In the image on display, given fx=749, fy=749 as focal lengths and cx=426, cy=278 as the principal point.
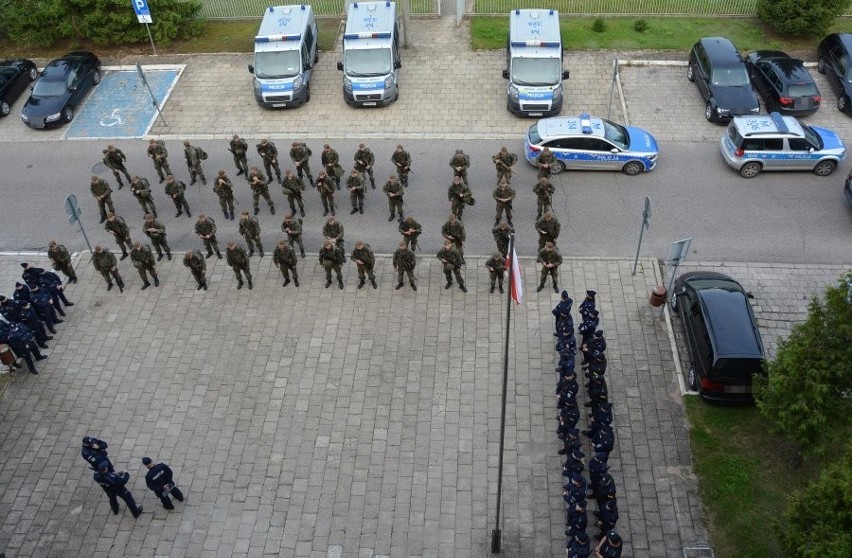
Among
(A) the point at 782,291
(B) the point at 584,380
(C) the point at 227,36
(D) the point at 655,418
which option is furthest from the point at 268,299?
(C) the point at 227,36

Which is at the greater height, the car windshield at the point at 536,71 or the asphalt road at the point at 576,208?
the car windshield at the point at 536,71

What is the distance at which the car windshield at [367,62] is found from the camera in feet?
73.1

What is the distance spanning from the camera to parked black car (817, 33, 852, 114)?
21.1m

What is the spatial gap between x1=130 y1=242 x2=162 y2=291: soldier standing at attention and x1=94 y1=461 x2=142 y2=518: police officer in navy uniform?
17.8ft

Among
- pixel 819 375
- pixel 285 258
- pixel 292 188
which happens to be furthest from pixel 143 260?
pixel 819 375

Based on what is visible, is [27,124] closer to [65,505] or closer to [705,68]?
[65,505]

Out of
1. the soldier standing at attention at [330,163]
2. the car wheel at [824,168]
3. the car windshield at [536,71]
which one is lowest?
the car wheel at [824,168]

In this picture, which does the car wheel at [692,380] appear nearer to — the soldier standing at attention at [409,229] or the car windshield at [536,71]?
the soldier standing at attention at [409,229]

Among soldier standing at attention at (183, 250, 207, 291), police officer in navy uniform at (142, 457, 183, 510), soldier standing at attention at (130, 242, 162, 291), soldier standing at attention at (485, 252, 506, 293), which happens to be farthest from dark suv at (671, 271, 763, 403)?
soldier standing at attention at (130, 242, 162, 291)

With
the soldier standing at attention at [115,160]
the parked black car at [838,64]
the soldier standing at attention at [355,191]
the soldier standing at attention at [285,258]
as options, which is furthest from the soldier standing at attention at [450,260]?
the parked black car at [838,64]

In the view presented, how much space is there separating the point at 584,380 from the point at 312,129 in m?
11.7

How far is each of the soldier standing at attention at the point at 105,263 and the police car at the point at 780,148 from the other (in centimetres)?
1512

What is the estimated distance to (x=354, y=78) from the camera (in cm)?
2209

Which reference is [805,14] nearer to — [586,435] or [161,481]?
[586,435]
